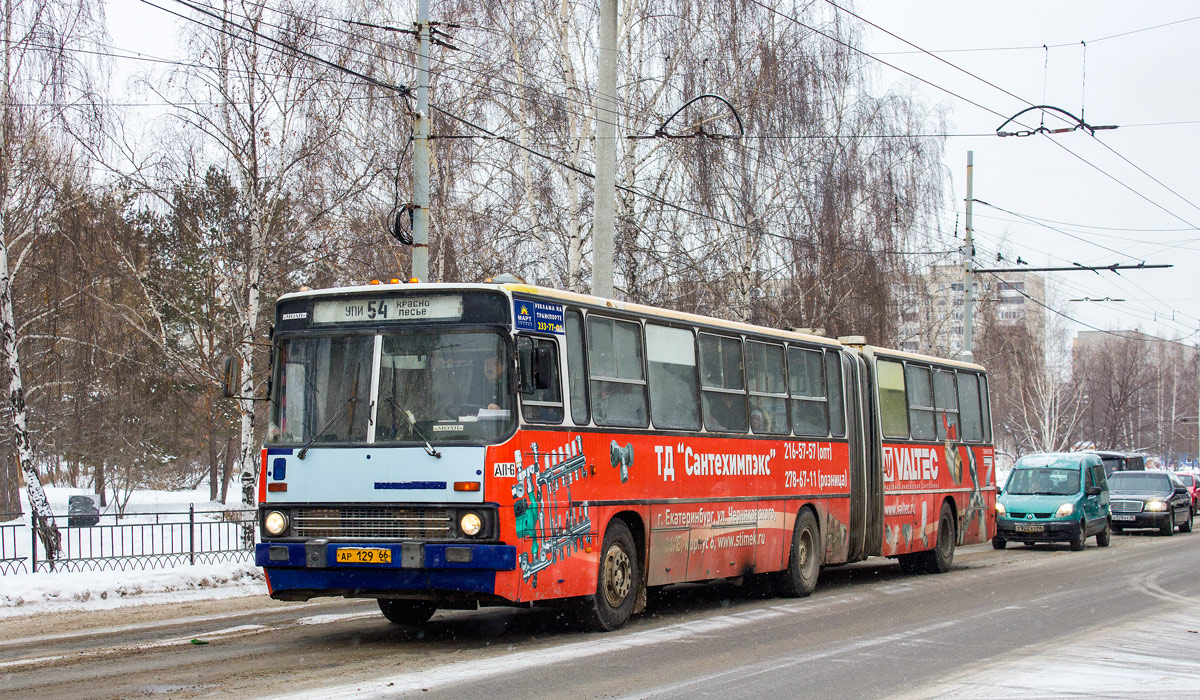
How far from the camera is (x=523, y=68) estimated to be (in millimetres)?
28422

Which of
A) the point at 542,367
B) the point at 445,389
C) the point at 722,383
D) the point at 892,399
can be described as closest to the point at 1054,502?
the point at 892,399

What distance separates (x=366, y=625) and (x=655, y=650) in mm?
3307

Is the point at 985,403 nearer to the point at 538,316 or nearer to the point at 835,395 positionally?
the point at 835,395

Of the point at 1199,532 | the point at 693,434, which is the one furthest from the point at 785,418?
the point at 1199,532

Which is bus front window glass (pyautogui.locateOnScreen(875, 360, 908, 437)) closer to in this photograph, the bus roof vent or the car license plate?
the bus roof vent

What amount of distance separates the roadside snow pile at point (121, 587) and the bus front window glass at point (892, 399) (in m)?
8.74

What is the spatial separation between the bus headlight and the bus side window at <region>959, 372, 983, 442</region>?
1281 centimetres

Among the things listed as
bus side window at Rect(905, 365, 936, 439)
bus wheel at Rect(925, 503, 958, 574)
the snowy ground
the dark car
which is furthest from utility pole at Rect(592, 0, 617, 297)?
the dark car

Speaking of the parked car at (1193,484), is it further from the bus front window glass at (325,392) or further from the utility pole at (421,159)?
the bus front window glass at (325,392)

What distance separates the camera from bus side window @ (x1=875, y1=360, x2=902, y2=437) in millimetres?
18469

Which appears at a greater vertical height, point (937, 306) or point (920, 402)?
point (937, 306)

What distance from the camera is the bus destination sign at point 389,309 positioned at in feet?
35.4

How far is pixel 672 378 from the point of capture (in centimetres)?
1325

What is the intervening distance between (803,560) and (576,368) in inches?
222
